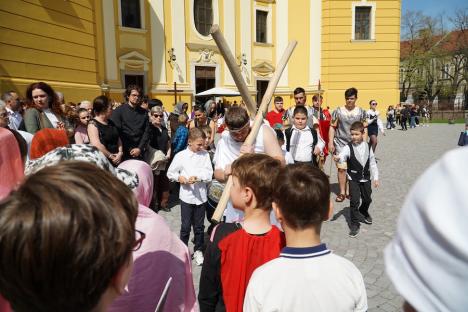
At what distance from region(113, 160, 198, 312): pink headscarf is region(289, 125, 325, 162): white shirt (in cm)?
465

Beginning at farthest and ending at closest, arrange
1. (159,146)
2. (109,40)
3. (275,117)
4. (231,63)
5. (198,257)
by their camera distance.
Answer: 1. (109,40)
2. (275,117)
3. (159,146)
4. (198,257)
5. (231,63)

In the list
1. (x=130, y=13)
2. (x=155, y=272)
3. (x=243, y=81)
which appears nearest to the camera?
(x=155, y=272)

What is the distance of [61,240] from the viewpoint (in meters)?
0.82

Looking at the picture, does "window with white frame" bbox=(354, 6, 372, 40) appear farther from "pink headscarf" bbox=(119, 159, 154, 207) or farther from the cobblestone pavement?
"pink headscarf" bbox=(119, 159, 154, 207)

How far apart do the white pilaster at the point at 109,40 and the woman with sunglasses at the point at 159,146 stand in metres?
13.6

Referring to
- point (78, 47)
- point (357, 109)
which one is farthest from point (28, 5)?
point (357, 109)

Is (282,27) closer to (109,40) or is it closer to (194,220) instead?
(109,40)

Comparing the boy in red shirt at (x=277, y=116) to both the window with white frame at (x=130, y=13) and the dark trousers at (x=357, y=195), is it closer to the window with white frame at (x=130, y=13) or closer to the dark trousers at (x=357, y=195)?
the dark trousers at (x=357, y=195)

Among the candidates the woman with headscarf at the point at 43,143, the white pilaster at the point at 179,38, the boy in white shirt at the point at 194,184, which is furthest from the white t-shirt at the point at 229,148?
the white pilaster at the point at 179,38

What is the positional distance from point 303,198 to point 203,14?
73.2ft

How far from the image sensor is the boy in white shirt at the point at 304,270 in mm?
1690

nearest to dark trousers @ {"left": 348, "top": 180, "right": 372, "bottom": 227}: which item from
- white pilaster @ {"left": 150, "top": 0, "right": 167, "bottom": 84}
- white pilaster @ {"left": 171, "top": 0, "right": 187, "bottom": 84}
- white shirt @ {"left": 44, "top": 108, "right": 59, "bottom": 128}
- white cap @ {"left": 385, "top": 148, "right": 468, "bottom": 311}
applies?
white shirt @ {"left": 44, "top": 108, "right": 59, "bottom": 128}

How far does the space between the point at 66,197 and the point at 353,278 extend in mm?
1378

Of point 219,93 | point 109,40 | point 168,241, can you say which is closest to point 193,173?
point 168,241
